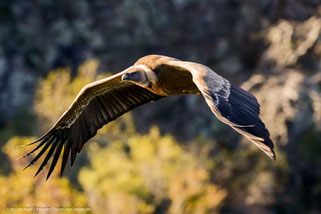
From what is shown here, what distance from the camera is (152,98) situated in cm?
699

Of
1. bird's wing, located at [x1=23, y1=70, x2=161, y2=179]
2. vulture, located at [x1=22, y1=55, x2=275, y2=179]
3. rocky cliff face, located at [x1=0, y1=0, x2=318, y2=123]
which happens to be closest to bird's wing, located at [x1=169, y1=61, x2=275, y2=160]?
vulture, located at [x1=22, y1=55, x2=275, y2=179]

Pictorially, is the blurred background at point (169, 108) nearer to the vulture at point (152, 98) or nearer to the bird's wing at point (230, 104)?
the vulture at point (152, 98)

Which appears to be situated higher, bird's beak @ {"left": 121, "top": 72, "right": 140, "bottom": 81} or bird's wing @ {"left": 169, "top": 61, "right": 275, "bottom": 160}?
bird's beak @ {"left": 121, "top": 72, "right": 140, "bottom": 81}

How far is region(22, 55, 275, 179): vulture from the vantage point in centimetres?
507

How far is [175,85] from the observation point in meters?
6.15

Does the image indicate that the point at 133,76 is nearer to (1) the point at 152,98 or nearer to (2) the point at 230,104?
(1) the point at 152,98

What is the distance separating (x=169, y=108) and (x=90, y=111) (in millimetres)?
14066

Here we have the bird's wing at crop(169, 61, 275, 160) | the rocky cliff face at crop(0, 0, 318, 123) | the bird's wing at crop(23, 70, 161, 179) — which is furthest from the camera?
the rocky cliff face at crop(0, 0, 318, 123)

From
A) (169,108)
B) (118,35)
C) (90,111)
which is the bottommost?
(169,108)

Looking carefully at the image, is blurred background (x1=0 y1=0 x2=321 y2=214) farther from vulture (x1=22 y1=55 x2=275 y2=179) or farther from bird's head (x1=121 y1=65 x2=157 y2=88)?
bird's head (x1=121 y1=65 x2=157 y2=88)

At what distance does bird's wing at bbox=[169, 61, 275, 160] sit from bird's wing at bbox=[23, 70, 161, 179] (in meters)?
1.38

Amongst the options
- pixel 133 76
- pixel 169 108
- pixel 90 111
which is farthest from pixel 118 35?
pixel 133 76

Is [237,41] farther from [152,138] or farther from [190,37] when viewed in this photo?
[152,138]

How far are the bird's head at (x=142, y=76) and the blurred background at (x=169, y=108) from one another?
282 cm
